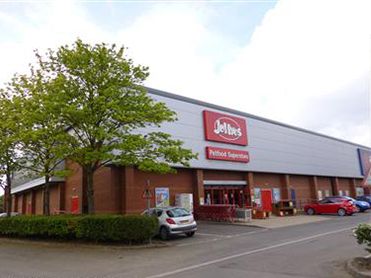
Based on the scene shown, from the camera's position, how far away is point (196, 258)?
12047mm

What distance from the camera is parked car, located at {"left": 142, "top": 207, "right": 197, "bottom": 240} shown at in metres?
17.2

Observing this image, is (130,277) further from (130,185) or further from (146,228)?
(130,185)

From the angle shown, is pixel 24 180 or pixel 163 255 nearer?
pixel 163 255

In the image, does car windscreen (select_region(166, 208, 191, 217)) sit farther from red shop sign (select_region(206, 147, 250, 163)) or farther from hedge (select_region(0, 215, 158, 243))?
red shop sign (select_region(206, 147, 250, 163))

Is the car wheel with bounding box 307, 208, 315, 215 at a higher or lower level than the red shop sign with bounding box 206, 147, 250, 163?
lower

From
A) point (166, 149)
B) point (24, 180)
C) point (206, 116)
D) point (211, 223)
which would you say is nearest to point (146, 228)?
point (166, 149)

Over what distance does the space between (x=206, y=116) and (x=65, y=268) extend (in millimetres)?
19216

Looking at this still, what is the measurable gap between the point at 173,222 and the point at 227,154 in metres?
13.5

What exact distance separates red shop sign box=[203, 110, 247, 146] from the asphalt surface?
1231 cm

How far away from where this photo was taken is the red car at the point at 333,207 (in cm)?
2978

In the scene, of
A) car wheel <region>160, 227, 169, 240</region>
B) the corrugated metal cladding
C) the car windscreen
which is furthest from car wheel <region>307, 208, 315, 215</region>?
car wheel <region>160, 227, 169, 240</region>

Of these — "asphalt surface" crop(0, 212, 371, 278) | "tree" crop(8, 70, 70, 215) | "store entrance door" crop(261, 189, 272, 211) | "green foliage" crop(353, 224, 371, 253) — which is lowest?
"asphalt surface" crop(0, 212, 371, 278)

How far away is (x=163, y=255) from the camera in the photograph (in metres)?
13.1

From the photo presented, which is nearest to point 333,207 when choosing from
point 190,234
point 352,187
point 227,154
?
point 227,154
